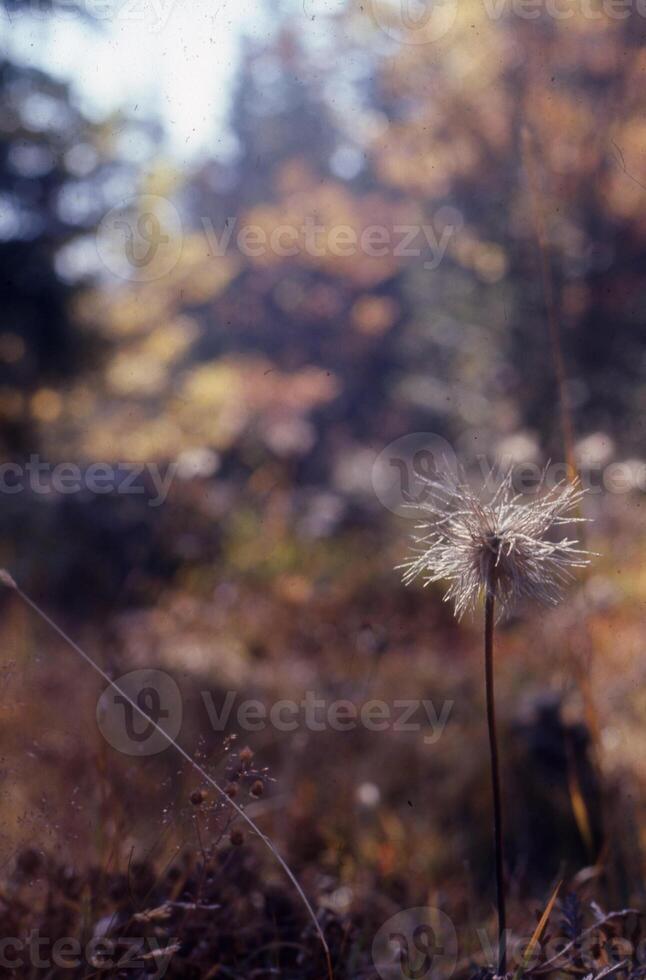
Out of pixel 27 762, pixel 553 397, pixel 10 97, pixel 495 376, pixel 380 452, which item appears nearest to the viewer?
pixel 27 762

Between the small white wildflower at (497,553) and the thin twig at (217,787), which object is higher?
the small white wildflower at (497,553)

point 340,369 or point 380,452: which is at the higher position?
point 340,369

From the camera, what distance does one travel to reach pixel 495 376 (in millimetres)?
→ 8898

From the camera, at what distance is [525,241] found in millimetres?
7574

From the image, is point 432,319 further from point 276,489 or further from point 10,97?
point 10,97

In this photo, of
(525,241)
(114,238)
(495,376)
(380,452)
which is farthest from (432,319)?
(114,238)

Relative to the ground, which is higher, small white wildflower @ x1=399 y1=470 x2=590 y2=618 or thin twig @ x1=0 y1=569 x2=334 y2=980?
small white wildflower @ x1=399 y1=470 x2=590 y2=618

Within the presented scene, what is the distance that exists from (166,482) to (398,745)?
9.67ft

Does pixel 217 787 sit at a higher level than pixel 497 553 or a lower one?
lower

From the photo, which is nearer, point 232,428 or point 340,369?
point 232,428

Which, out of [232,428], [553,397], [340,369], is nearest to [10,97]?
→ [232,428]

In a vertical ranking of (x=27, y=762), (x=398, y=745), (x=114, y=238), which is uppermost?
(x=114, y=238)

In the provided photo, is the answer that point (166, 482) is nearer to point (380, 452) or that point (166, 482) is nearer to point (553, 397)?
point (553, 397)

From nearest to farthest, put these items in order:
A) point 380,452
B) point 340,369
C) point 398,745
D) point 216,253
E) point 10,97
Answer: point 398,745, point 10,97, point 216,253, point 380,452, point 340,369
